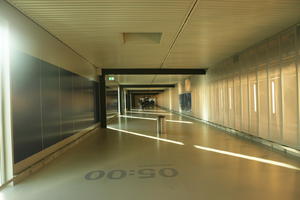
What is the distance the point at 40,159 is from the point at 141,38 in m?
4.18

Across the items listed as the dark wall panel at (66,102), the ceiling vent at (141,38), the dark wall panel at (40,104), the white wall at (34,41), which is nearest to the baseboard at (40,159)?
the dark wall panel at (40,104)

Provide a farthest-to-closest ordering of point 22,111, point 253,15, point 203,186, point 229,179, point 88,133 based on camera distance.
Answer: point 88,133 → point 253,15 → point 22,111 → point 229,179 → point 203,186

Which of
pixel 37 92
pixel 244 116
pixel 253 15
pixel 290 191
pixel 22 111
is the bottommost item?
pixel 290 191

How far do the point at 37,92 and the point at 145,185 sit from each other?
3115 millimetres

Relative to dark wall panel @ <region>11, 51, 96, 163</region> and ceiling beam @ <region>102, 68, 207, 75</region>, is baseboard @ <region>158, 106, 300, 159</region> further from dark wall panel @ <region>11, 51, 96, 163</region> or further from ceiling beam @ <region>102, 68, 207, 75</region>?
dark wall panel @ <region>11, 51, 96, 163</region>

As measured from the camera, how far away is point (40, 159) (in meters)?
4.45

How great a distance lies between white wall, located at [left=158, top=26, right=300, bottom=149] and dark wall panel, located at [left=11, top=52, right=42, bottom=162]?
6193mm

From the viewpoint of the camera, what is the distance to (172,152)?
5.43 metres

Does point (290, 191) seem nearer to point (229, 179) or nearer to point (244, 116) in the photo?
point (229, 179)

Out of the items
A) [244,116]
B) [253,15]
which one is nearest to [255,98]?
[244,116]

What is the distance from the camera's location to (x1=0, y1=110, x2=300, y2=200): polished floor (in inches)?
120

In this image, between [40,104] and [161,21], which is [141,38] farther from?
[40,104]

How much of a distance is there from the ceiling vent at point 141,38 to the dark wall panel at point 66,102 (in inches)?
86.0

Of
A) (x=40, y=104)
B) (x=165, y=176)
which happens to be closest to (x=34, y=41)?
(x=40, y=104)
